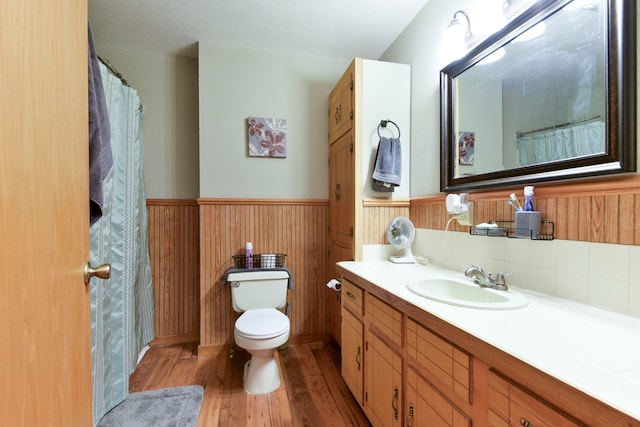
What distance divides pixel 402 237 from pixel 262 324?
108 centimetres

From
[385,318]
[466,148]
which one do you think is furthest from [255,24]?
[385,318]

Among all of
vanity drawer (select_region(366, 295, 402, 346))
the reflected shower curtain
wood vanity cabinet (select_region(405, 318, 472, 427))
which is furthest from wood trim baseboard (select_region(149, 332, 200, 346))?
the reflected shower curtain

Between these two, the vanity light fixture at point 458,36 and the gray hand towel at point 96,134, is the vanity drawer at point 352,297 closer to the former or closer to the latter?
the gray hand towel at point 96,134

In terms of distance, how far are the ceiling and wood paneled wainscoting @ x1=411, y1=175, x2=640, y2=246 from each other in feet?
4.99

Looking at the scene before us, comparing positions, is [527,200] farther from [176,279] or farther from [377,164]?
[176,279]

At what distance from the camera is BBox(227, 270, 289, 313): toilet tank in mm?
2170

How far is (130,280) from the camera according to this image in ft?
6.37

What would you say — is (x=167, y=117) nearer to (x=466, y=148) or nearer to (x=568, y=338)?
(x=466, y=148)

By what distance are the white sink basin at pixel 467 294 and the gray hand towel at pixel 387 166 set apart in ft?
2.53

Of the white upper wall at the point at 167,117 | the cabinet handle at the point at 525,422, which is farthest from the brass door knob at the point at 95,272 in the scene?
the white upper wall at the point at 167,117

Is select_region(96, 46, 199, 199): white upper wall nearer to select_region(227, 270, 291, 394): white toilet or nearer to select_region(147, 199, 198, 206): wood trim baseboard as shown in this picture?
select_region(147, 199, 198, 206): wood trim baseboard

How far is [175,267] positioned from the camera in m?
2.53

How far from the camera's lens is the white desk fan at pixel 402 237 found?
1.92 m

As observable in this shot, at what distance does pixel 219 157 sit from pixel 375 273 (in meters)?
1.60
